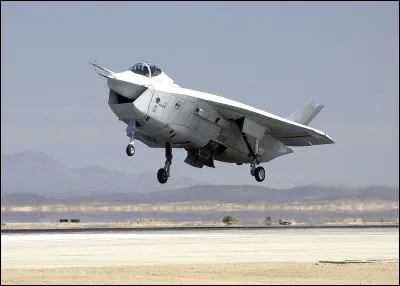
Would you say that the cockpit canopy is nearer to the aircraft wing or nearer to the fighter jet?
the fighter jet

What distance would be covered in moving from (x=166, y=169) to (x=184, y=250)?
76.8 feet

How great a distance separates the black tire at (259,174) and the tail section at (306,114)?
4547mm

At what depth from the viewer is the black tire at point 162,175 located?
50094 millimetres

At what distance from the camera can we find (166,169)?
50281mm

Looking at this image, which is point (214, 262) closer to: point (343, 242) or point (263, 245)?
point (263, 245)

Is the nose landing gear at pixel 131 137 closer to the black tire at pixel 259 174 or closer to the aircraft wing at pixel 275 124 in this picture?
the aircraft wing at pixel 275 124

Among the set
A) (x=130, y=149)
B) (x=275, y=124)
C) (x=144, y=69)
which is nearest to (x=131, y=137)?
(x=130, y=149)

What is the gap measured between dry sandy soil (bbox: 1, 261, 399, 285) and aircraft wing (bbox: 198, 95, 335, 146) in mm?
28610

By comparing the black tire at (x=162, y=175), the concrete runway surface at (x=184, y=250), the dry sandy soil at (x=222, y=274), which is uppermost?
the black tire at (x=162, y=175)

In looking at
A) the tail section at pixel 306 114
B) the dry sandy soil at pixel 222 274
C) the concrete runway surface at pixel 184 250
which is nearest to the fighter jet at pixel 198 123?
the tail section at pixel 306 114

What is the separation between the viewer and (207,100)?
4944 centimetres

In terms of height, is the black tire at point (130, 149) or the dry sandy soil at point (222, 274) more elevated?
the black tire at point (130, 149)

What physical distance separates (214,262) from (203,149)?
2857 centimetres

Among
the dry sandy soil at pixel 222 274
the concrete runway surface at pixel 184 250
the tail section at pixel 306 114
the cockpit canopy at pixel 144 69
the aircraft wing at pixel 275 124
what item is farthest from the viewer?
the tail section at pixel 306 114
